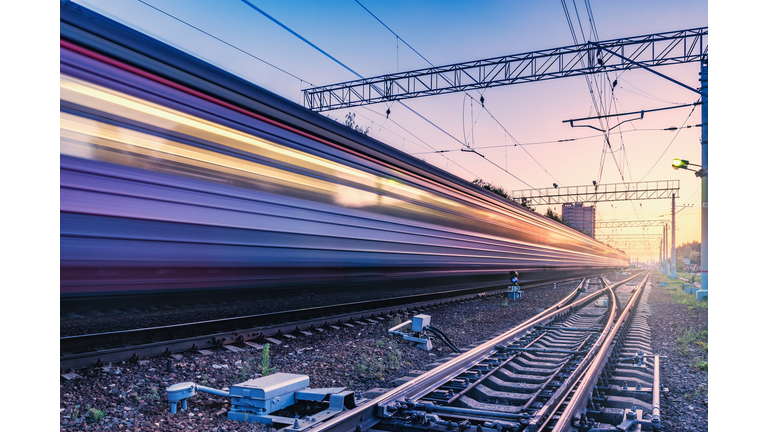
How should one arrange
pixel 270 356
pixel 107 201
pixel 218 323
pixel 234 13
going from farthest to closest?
pixel 234 13 → pixel 218 323 → pixel 270 356 → pixel 107 201

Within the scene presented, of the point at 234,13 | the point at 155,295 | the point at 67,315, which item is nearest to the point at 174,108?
the point at 155,295

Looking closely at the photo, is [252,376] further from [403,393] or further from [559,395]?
[559,395]

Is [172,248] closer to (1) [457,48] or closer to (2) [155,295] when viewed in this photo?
(2) [155,295]

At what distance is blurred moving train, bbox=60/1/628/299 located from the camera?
3514 mm

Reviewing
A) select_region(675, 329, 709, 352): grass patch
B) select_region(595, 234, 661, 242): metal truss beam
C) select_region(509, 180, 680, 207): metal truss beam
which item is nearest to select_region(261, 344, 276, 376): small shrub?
select_region(675, 329, 709, 352): grass patch

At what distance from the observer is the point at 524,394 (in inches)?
161

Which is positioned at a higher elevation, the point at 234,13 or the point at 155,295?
the point at 234,13

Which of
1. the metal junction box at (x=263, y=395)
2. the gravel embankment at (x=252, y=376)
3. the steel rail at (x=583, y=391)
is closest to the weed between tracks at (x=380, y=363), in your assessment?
the gravel embankment at (x=252, y=376)

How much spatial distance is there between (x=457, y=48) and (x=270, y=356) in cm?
1304

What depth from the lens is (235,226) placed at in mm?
4684

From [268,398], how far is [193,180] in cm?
204

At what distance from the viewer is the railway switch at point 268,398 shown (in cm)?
322

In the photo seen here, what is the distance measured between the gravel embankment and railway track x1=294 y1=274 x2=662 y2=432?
364 mm

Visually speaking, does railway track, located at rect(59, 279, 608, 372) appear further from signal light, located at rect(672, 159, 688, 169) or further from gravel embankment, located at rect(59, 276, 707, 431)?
signal light, located at rect(672, 159, 688, 169)
